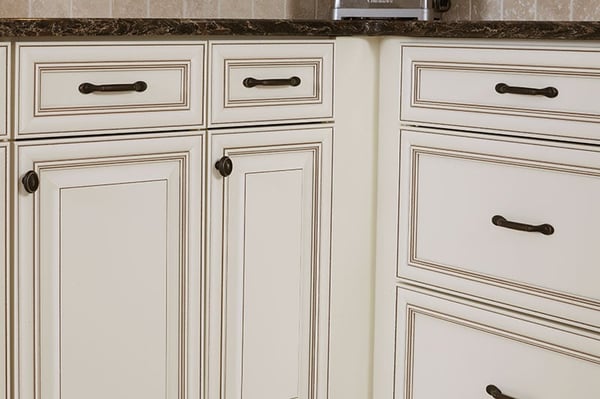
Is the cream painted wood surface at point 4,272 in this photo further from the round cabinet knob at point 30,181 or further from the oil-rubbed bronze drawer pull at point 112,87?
the oil-rubbed bronze drawer pull at point 112,87

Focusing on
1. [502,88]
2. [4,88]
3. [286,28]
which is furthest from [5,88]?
[502,88]

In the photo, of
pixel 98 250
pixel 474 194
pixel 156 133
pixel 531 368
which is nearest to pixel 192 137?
pixel 156 133

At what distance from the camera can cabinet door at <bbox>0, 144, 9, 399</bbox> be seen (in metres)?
1.67

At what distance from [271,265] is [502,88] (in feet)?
1.84

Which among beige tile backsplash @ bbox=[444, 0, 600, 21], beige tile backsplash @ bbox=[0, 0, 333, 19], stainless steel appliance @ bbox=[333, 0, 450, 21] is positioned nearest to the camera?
beige tile backsplash @ bbox=[0, 0, 333, 19]

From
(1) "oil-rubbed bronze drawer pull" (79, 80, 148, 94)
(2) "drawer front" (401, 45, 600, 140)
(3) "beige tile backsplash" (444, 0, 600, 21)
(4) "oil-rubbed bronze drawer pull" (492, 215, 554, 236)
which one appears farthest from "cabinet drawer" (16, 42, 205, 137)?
(3) "beige tile backsplash" (444, 0, 600, 21)

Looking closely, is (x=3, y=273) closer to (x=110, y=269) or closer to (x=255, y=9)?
(x=110, y=269)

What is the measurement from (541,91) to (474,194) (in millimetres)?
259

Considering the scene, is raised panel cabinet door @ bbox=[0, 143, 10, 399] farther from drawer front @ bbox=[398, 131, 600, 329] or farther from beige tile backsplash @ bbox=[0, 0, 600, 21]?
drawer front @ bbox=[398, 131, 600, 329]

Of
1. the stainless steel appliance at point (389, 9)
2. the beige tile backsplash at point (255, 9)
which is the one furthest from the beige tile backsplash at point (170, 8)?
the stainless steel appliance at point (389, 9)

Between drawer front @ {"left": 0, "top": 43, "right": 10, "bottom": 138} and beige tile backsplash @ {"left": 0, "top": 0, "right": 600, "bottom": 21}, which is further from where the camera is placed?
beige tile backsplash @ {"left": 0, "top": 0, "right": 600, "bottom": 21}

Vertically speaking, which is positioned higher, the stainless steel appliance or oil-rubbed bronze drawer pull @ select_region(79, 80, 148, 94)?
the stainless steel appliance

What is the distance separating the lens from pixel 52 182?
1724 millimetres

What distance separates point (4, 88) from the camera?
1.65m
